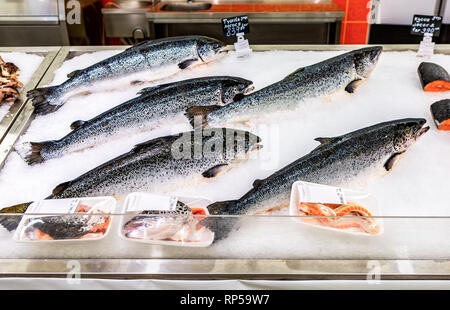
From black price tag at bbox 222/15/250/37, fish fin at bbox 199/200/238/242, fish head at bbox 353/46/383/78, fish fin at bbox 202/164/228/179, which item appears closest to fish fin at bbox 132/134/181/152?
fish fin at bbox 202/164/228/179

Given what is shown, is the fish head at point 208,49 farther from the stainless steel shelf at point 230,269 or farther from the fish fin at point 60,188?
the stainless steel shelf at point 230,269

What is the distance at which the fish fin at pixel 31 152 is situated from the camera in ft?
5.68

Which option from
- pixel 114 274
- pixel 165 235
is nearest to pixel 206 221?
pixel 165 235

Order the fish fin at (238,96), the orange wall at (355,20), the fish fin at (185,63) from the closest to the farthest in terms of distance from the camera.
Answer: the fish fin at (238,96), the fish fin at (185,63), the orange wall at (355,20)

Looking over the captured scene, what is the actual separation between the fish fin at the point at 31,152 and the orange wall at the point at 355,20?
13.2 feet

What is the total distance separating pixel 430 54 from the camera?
2449 millimetres

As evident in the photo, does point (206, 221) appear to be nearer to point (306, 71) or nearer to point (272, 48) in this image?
point (306, 71)

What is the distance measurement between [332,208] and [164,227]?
53 centimetres

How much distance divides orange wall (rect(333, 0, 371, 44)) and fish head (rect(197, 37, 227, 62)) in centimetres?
302

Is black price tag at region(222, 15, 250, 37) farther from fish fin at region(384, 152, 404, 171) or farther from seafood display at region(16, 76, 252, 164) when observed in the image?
fish fin at region(384, 152, 404, 171)

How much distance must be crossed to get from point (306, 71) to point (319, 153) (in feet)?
1.92

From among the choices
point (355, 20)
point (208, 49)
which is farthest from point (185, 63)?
point (355, 20)

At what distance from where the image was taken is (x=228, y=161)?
1.64 metres
